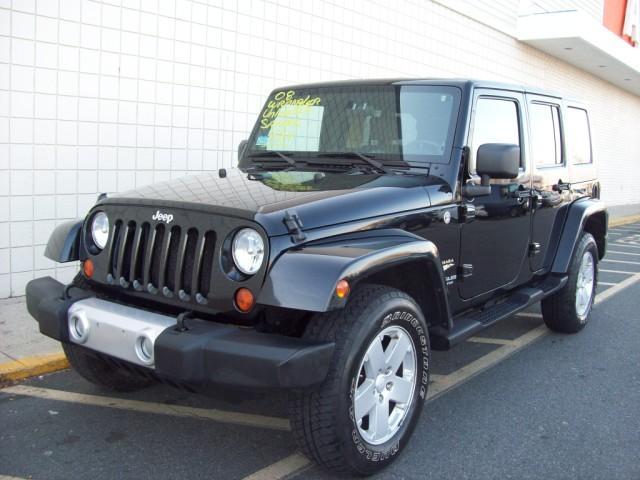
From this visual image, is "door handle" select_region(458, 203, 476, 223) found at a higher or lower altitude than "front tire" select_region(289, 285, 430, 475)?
higher

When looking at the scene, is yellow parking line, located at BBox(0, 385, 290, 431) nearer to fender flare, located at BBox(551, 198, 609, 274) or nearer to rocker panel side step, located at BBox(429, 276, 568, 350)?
rocker panel side step, located at BBox(429, 276, 568, 350)

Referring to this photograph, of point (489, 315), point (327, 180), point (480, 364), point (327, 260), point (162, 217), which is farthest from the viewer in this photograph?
point (480, 364)

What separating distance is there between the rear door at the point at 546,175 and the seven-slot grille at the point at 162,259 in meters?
2.79

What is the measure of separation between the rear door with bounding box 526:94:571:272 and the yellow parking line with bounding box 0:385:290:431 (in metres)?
2.41

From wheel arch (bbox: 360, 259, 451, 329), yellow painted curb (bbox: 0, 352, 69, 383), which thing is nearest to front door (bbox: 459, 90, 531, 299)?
wheel arch (bbox: 360, 259, 451, 329)

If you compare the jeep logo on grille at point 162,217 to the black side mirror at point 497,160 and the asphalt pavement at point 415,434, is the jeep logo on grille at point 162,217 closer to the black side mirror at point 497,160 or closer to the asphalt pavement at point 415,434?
the asphalt pavement at point 415,434

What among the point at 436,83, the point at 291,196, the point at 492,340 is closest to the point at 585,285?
the point at 492,340

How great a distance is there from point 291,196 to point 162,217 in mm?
629

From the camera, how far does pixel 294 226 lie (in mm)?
2918

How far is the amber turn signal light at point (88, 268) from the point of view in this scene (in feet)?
11.3

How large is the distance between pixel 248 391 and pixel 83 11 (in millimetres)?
4847

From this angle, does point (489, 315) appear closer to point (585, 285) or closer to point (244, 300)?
point (585, 285)

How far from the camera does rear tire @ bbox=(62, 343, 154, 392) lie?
374cm

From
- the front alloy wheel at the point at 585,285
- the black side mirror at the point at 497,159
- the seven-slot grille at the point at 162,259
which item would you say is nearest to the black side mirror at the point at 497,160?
the black side mirror at the point at 497,159
